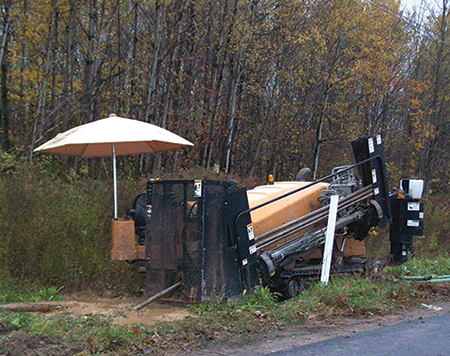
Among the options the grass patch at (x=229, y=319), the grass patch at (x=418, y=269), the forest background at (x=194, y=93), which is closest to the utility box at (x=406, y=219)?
the grass patch at (x=418, y=269)

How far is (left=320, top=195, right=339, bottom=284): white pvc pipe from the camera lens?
8133 mm

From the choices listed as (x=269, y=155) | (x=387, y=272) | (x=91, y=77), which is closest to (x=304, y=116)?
(x=269, y=155)

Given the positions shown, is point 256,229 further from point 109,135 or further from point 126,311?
point 109,135

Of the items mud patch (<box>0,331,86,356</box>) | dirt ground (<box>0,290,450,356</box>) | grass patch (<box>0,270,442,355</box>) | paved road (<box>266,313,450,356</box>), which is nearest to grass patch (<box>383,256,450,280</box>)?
grass patch (<box>0,270,442,355</box>)

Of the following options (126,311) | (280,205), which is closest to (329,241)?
(280,205)

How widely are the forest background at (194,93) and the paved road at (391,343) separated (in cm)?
432

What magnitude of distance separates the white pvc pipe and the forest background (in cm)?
349

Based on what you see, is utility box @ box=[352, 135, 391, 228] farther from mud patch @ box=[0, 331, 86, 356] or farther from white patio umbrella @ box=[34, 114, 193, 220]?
mud patch @ box=[0, 331, 86, 356]

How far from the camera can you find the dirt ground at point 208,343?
494cm

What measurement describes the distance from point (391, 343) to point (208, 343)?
2.09 metres

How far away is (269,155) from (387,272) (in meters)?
15.6

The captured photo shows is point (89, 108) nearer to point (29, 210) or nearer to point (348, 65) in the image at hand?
point (29, 210)

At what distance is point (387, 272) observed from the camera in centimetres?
974

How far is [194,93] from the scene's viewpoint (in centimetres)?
1925
